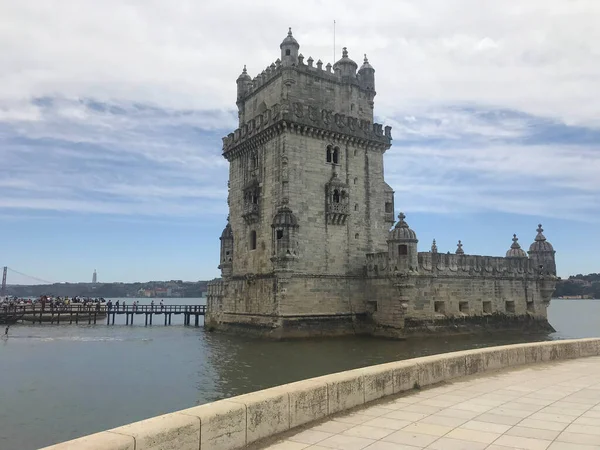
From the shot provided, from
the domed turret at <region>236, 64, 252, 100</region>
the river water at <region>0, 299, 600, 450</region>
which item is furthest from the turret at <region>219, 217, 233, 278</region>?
the domed turret at <region>236, 64, 252, 100</region>

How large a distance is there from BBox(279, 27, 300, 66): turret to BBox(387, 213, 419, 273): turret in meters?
13.9

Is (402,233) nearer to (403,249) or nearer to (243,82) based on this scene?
(403,249)

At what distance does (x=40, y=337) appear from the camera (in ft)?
132

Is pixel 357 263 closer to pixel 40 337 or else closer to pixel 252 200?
pixel 252 200

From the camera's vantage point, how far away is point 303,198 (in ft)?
113

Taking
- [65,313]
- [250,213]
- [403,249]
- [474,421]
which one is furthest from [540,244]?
[65,313]

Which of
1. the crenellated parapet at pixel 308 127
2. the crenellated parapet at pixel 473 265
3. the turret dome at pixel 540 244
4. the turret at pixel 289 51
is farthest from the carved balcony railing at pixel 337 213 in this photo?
the turret dome at pixel 540 244

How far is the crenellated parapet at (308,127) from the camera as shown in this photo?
113ft

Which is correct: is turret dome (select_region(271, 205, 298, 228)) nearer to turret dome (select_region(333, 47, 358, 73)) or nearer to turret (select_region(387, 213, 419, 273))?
turret (select_region(387, 213, 419, 273))

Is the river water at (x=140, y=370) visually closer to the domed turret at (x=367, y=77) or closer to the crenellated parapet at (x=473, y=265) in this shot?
the crenellated parapet at (x=473, y=265)

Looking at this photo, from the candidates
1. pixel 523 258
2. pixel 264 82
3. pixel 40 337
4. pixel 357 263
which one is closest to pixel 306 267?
pixel 357 263

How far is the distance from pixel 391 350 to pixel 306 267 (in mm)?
8215

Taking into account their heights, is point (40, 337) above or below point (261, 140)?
below

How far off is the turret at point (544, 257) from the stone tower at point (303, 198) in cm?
1368
